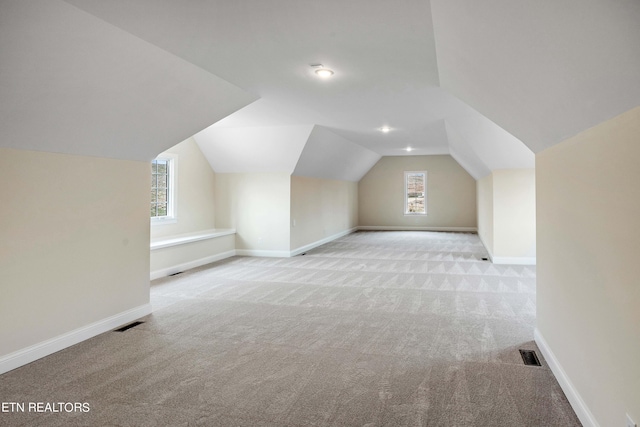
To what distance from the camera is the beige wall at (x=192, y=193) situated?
7.29m

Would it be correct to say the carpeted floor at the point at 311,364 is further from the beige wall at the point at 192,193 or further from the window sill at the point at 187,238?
the beige wall at the point at 192,193

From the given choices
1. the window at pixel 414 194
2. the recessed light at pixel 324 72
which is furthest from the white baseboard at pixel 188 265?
the window at pixel 414 194

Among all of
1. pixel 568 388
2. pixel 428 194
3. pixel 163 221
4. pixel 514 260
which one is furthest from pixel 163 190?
pixel 428 194

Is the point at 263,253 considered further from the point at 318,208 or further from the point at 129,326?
the point at 129,326

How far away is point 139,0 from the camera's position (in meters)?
2.38

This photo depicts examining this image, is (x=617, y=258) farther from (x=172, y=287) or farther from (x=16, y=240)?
(x=172, y=287)

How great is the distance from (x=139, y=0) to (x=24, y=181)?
5.55ft

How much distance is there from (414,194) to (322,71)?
408 inches

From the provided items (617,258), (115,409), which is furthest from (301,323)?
(617,258)

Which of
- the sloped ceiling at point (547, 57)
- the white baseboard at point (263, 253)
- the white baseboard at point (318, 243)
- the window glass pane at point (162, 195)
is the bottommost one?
the white baseboard at point (263, 253)

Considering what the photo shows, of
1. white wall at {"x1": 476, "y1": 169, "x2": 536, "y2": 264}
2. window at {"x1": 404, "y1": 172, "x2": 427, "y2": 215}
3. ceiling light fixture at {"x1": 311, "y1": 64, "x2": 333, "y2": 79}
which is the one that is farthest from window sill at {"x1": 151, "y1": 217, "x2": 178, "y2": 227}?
window at {"x1": 404, "y1": 172, "x2": 427, "y2": 215}

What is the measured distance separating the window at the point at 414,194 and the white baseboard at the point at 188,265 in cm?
714

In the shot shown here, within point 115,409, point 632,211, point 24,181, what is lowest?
point 115,409

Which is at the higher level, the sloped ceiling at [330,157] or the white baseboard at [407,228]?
the sloped ceiling at [330,157]
